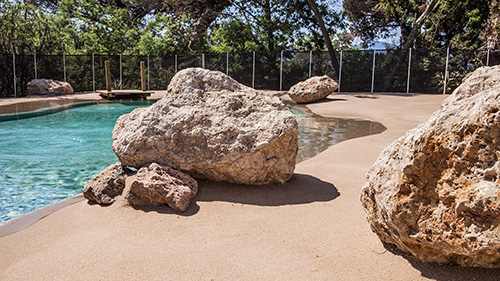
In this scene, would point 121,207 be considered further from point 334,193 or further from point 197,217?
point 334,193

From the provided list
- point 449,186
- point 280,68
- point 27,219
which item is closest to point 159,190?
point 27,219

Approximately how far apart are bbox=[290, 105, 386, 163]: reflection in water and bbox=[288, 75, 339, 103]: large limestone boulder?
3.11 meters

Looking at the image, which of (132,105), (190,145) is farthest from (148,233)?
(132,105)

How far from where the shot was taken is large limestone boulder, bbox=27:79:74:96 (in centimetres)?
2028

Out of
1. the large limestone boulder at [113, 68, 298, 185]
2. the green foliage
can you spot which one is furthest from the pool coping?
the green foliage

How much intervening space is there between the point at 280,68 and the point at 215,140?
2043 cm

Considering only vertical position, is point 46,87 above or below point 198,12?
below

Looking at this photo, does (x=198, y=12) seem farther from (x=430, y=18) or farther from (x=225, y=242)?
(x=225, y=242)

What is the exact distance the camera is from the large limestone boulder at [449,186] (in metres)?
2.29

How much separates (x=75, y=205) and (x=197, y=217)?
168 centimetres

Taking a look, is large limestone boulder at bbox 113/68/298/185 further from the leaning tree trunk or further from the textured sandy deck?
the leaning tree trunk

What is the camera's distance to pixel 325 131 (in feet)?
35.2

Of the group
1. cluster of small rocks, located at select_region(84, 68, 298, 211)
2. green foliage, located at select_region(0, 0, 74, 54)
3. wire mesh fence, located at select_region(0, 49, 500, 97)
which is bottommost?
cluster of small rocks, located at select_region(84, 68, 298, 211)

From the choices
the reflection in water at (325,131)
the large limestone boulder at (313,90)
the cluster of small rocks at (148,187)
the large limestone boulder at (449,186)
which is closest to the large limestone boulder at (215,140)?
the cluster of small rocks at (148,187)
